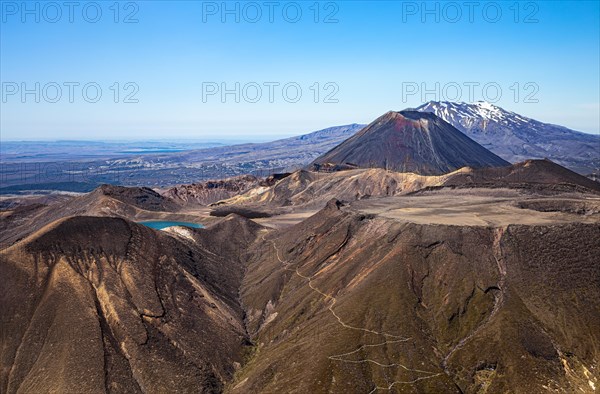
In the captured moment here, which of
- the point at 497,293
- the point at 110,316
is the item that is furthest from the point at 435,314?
the point at 110,316

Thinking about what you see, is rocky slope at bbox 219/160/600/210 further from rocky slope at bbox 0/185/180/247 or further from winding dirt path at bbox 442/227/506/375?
winding dirt path at bbox 442/227/506/375

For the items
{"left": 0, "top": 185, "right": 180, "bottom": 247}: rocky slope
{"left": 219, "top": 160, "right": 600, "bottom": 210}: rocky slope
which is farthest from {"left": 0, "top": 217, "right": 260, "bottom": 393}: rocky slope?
{"left": 0, "top": 185, "right": 180, "bottom": 247}: rocky slope

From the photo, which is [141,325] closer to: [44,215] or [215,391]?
[215,391]

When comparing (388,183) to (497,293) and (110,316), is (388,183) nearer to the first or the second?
(497,293)

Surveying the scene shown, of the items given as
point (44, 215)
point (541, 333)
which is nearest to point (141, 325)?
point (541, 333)

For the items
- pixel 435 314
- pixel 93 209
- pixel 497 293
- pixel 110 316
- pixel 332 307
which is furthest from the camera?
pixel 93 209

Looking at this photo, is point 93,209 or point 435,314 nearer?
point 435,314

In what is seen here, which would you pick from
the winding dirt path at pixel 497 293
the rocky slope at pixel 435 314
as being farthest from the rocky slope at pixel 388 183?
the rocky slope at pixel 435 314

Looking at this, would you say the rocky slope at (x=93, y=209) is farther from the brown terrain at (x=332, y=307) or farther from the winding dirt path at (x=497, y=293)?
the winding dirt path at (x=497, y=293)
